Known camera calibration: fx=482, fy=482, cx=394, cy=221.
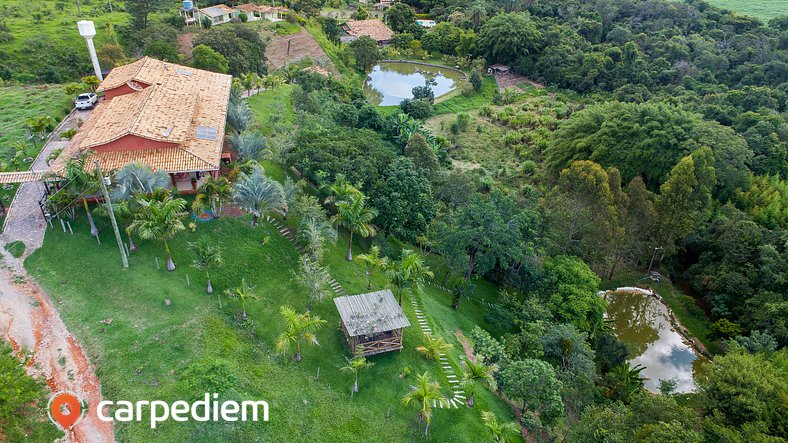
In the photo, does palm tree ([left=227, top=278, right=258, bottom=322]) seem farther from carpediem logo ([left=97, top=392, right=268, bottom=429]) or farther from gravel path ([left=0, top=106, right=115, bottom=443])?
gravel path ([left=0, top=106, right=115, bottom=443])

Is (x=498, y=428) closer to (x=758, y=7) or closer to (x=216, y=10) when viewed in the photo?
(x=216, y=10)

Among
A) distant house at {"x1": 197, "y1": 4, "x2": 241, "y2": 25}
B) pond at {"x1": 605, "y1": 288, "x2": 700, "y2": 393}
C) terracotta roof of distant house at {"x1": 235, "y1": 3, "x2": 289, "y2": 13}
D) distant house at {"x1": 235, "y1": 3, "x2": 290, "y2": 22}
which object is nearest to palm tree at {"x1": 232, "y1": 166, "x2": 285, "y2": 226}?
pond at {"x1": 605, "y1": 288, "x2": 700, "y2": 393}

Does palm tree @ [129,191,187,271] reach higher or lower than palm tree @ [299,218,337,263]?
higher

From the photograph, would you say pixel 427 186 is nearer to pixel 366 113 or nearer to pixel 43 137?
pixel 366 113

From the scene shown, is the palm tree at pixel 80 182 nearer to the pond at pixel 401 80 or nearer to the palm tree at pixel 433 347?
the palm tree at pixel 433 347

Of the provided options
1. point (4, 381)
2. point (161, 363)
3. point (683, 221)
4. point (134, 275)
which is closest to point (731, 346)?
point (683, 221)

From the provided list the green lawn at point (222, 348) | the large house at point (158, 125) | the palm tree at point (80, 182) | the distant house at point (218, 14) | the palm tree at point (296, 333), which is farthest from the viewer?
the distant house at point (218, 14)

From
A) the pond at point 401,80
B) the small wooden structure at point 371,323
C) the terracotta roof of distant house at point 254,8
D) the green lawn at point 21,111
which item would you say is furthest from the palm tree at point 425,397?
the terracotta roof of distant house at point 254,8
